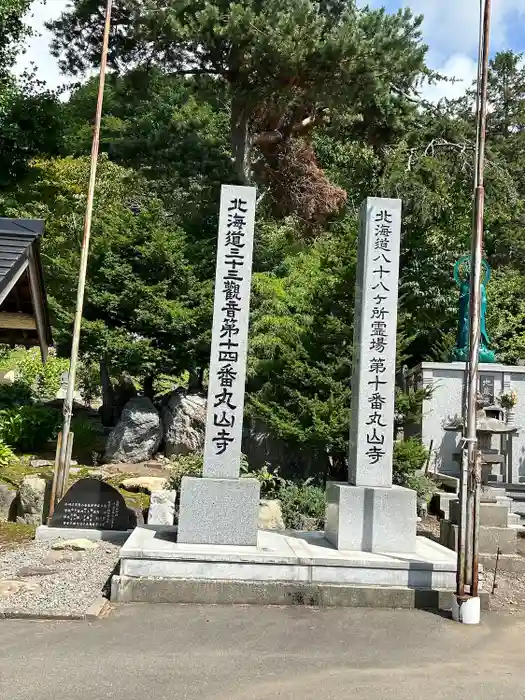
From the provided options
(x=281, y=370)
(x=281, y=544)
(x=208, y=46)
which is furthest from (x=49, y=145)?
(x=281, y=544)

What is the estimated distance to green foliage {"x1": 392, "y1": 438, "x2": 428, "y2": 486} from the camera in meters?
11.0

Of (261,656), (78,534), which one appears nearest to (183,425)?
(78,534)

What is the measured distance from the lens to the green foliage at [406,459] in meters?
11.0

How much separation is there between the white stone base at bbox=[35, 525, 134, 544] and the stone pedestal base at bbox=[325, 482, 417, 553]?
333cm

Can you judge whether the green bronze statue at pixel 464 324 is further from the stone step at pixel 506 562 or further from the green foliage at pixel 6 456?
the green foliage at pixel 6 456

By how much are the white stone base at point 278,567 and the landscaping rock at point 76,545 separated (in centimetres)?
178

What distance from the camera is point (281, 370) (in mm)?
12086

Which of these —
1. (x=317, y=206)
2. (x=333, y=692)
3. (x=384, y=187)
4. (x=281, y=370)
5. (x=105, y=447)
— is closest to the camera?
(x=333, y=692)

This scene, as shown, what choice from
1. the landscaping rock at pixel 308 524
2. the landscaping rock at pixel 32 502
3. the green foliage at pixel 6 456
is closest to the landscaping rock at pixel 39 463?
the green foliage at pixel 6 456

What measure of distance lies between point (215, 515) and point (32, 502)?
4447 mm

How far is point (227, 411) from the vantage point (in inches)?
279

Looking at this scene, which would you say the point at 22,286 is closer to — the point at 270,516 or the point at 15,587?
the point at 15,587

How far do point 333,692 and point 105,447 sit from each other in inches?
457

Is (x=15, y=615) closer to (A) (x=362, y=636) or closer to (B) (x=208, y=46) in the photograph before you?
A: (A) (x=362, y=636)
